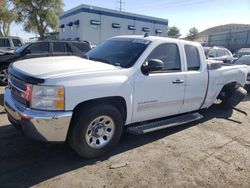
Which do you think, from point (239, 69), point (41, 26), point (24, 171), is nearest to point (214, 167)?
point (24, 171)

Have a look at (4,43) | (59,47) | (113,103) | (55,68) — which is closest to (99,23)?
(4,43)

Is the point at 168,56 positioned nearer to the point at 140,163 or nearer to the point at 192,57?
the point at 192,57

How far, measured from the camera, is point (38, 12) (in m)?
36.5

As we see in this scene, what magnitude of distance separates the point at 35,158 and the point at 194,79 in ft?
10.7

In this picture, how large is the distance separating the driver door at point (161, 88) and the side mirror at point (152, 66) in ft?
0.26

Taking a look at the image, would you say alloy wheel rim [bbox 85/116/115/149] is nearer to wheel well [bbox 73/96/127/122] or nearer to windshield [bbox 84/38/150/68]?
wheel well [bbox 73/96/127/122]

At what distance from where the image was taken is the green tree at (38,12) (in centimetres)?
3541

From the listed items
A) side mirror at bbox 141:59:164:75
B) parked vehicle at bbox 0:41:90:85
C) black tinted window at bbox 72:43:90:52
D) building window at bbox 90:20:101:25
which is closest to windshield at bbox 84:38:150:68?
side mirror at bbox 141:59:164:75

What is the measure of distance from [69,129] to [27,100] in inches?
27.8

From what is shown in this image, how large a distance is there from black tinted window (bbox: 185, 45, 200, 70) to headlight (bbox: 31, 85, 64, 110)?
9.27 feet

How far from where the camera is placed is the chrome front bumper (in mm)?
3568

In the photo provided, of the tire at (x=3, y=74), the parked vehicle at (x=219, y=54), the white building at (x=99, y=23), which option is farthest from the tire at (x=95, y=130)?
the white building at (x=99, y=23)

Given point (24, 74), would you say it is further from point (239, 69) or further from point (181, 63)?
point (239, 69)

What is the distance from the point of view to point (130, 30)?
4088 centimetres
